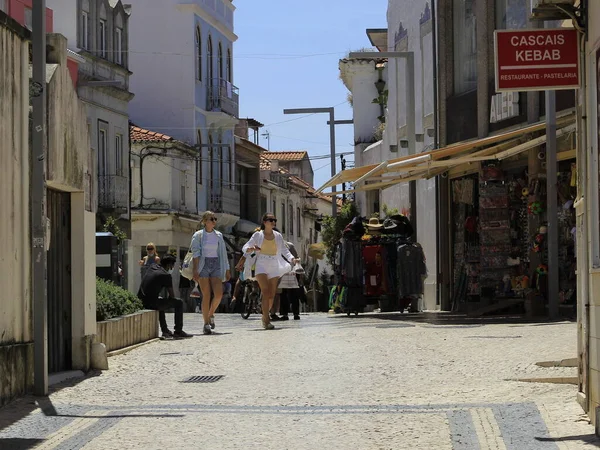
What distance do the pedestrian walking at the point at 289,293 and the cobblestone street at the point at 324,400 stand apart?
865 cm

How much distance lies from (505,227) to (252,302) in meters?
5.92

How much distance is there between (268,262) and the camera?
2016cm

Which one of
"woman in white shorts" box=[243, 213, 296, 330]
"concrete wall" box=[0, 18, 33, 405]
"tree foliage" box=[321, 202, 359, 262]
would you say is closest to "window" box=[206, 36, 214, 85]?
"tree foliage" box=[321, 202, 359, 262]

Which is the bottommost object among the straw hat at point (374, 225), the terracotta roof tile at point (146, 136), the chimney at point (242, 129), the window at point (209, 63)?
the straw hat at point (374, 225)

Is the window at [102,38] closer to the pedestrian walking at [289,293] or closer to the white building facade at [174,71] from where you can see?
the white building facade at [174,71]

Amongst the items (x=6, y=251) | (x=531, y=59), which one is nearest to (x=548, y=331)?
(x=531, y=59)

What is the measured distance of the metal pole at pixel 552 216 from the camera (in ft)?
63.7

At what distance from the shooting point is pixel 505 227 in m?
22.8

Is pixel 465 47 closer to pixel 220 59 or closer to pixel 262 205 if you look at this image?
pixel 220 59

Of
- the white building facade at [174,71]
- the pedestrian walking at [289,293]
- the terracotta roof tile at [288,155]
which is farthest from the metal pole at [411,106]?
the terracotta roof tile at [288,155]

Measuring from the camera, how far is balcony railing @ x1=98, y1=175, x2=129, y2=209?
141 ft

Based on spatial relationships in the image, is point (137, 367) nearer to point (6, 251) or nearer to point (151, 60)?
point (6, 251)

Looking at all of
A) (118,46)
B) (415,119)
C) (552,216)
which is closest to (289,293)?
(415,119)

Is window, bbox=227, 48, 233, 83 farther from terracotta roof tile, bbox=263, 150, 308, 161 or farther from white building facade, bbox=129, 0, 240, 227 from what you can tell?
terracotta roof tile, bbox=263, 150, 308, 161
